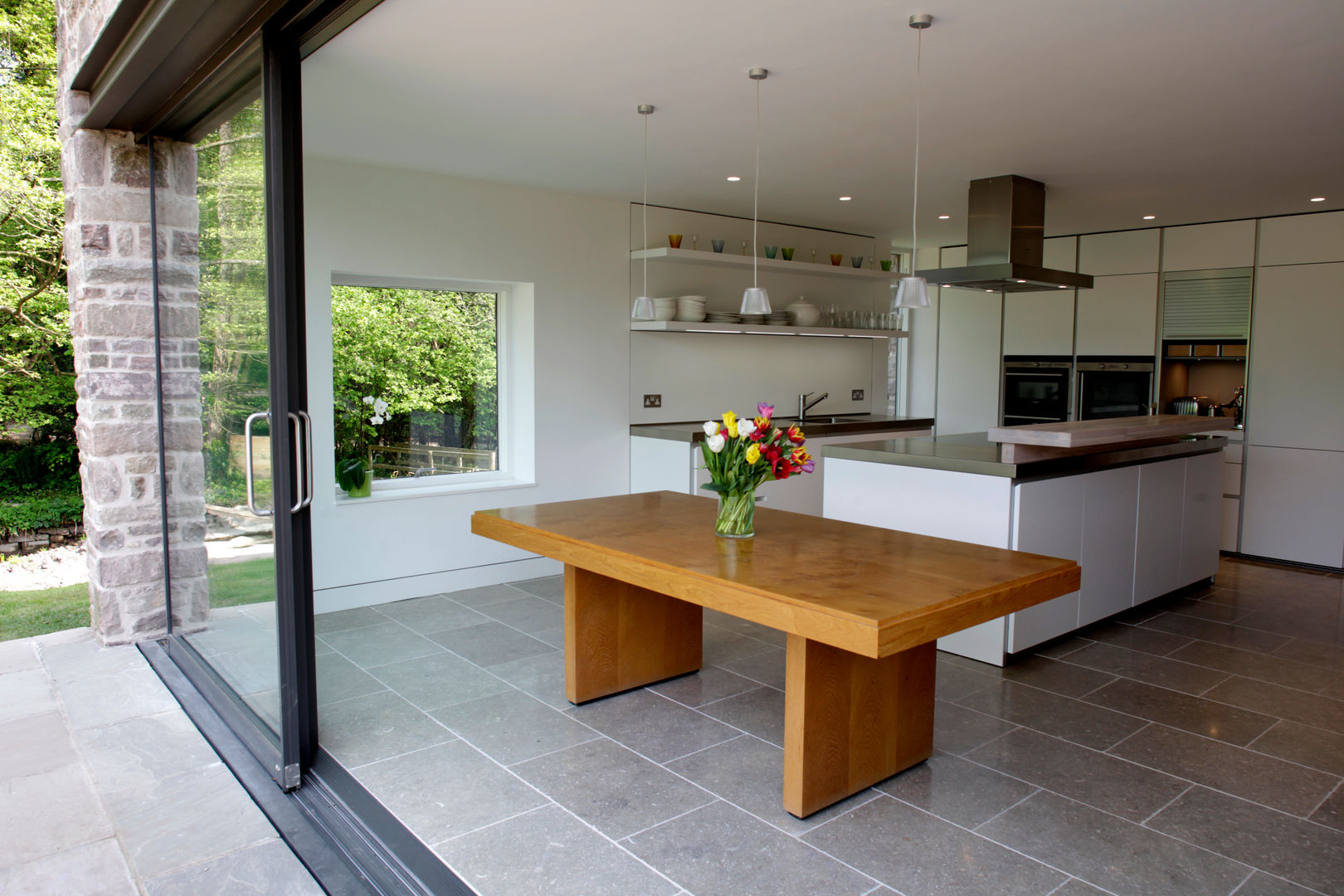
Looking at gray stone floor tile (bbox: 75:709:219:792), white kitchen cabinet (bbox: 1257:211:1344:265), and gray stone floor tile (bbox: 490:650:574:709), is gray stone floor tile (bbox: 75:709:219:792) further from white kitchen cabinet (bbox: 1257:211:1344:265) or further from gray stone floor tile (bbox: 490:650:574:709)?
white kitchen cabinet (bbox: 1257:211:1344:265)

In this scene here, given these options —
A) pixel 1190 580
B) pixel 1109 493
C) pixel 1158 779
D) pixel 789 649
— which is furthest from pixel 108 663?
pixel 1190 580

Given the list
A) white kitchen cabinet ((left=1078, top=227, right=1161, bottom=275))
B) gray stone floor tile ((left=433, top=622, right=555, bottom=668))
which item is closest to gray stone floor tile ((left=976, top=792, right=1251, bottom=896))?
gray stone floor tile ((left=433, top=622, right=555, bottom=668))

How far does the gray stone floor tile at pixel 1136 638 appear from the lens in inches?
158

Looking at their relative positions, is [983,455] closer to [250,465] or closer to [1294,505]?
[250,465]

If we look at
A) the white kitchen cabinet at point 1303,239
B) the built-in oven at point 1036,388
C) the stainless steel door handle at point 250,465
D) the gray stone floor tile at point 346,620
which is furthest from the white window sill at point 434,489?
the white kitchen cabinet at point 1303,239

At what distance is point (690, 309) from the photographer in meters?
5.47

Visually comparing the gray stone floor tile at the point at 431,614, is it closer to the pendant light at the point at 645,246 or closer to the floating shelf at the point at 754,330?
the pendant light at the point at 645,246

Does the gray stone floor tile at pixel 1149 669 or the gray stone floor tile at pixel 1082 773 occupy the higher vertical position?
the gray stone floor tile at pixel 1149 669

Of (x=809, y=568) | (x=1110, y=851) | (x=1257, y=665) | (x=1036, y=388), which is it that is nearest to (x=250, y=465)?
(x=809, y=568)

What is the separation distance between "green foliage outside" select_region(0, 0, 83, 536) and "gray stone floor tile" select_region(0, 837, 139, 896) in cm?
626

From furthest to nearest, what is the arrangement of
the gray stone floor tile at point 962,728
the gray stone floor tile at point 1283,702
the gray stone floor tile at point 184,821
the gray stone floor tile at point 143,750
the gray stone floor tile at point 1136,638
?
the gray stone floor tile at point 1136,638 < the gray stone floor tile at point 1283,702 < the gray stone floor tile at point 962,728 < the gray stone floor tile at point 143,750 < the gray stone floor tile at point 184,821

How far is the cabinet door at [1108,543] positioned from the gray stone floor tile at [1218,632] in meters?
0.21

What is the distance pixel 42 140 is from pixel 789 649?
24.3 ft

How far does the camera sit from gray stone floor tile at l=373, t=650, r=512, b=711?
3.36 meters
